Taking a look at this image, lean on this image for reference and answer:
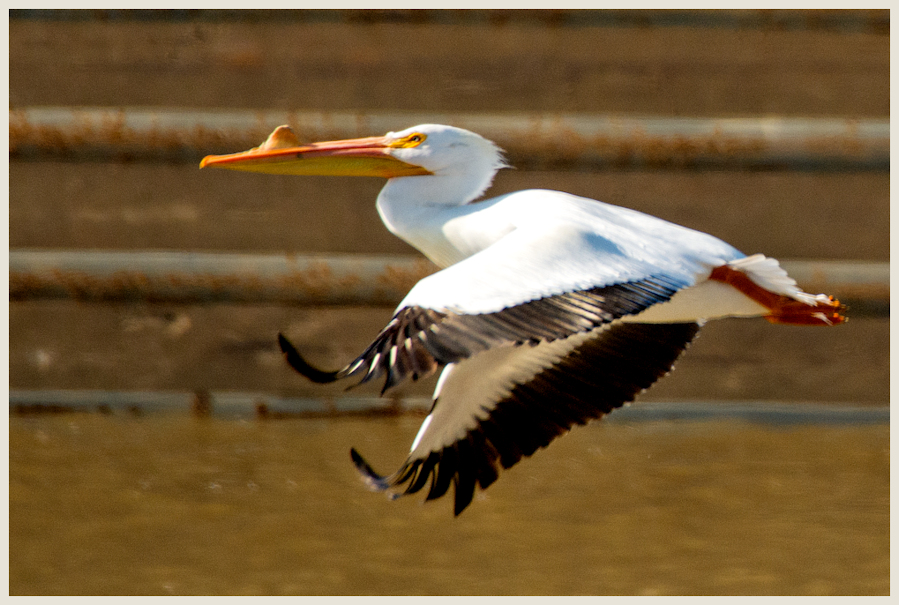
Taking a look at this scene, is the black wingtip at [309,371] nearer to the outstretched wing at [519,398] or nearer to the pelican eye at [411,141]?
the outstretched wing at [519,398]

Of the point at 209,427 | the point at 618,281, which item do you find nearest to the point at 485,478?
the point at 618,281

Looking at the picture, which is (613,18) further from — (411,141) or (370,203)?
(411,141)

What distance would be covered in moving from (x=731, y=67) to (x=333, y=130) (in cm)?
179

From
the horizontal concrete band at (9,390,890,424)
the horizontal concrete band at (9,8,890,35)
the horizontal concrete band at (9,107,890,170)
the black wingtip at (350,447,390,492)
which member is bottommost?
the horizontal concrete band at (9,390,890,424)

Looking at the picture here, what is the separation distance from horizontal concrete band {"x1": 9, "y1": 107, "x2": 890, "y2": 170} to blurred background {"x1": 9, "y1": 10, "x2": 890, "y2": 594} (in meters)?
0.01

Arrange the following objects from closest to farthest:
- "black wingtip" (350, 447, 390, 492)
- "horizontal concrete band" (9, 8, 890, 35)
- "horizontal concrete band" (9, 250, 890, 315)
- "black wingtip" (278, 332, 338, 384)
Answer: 1. "black wingtip" (278, 332, 338, 384)
2. "black wingtip" (350, 447, 390, 492)
3. "horizontal concrete band" (9, 8, 890, 35)
4. "horizontal concrete band" (9, 250, 890, 315)

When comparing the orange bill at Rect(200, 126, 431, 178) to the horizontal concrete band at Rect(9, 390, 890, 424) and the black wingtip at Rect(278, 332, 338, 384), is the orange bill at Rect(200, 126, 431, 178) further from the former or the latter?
the horizontal concrete band at Rect(9, 390, 890, 424)

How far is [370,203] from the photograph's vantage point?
4910 millimetres

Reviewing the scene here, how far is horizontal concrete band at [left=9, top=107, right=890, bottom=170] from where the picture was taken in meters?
4.84

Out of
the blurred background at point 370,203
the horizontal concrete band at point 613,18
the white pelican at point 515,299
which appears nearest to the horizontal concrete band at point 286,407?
the blurred background at point 370,203

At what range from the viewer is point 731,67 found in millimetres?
4824

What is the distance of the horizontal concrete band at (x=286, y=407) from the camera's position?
5.03m

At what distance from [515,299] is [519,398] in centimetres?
72

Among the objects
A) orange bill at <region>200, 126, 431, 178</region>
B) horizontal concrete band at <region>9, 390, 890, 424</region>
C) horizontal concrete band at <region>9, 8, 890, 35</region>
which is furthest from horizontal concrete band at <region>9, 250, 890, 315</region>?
orange bill at <region>200, 126, 431, 178</region>
